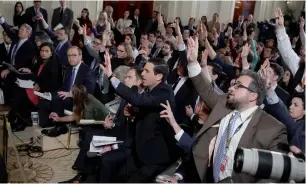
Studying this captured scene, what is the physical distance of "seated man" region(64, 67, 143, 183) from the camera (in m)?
3.59

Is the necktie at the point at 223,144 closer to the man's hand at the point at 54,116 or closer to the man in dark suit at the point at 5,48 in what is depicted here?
the man's hand at the point at 54,116

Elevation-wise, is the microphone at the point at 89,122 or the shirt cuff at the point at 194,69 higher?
the shirt cuff at the point at 194,69

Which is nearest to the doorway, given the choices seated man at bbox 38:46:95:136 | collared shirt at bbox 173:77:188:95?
seated man at bbox 38:46:95:136

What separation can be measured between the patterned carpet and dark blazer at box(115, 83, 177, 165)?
4.45 ft

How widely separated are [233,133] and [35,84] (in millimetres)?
3548

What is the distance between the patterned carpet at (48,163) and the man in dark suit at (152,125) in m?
1.29

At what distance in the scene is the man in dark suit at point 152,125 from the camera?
3.11 metres

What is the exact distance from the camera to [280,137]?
2.32m

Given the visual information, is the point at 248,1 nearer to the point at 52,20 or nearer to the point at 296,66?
the point at 52,20

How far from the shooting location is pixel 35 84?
17.3 ft

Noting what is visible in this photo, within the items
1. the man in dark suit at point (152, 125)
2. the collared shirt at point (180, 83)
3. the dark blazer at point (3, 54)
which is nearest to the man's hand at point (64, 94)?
the collared shirt at point (180, 83)

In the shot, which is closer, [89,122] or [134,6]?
[89,122]

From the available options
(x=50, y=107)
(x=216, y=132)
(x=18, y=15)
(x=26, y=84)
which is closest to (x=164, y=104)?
(x=216, y=132)

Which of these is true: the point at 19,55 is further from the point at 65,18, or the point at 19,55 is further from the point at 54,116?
the point at 65,18
